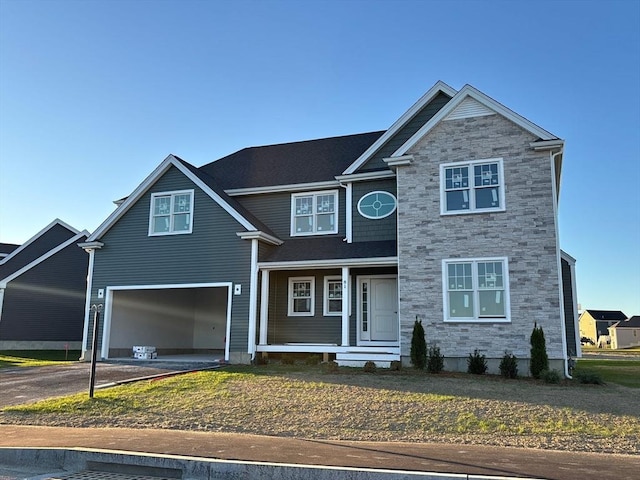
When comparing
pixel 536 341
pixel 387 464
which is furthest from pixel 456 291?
pixel 387 464

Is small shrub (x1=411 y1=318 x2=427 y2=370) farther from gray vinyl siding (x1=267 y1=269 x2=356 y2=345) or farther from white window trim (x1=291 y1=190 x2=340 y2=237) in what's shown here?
white window trim (x1=291 y1=190 x2=340 y2=237)

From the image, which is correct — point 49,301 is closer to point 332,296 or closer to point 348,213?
point 332,296

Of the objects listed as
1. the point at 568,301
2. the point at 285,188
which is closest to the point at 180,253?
the point at 285,188

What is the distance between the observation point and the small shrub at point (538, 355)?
13.8 meters

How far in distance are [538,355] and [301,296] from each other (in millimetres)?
8064

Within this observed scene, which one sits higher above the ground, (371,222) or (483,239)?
(371,222)

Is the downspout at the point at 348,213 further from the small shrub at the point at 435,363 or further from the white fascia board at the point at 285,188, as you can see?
the small shrub at the point at 435,363

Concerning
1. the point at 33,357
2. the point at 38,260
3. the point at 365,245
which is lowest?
the point at 33,357

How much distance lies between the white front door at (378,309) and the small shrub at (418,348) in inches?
108

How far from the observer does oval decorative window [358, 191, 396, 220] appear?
18.1 meters

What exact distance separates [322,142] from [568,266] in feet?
34.7

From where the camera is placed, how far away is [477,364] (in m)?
14.4

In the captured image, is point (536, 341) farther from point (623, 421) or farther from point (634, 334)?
point (634, 334)

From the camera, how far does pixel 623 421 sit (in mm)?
9102
